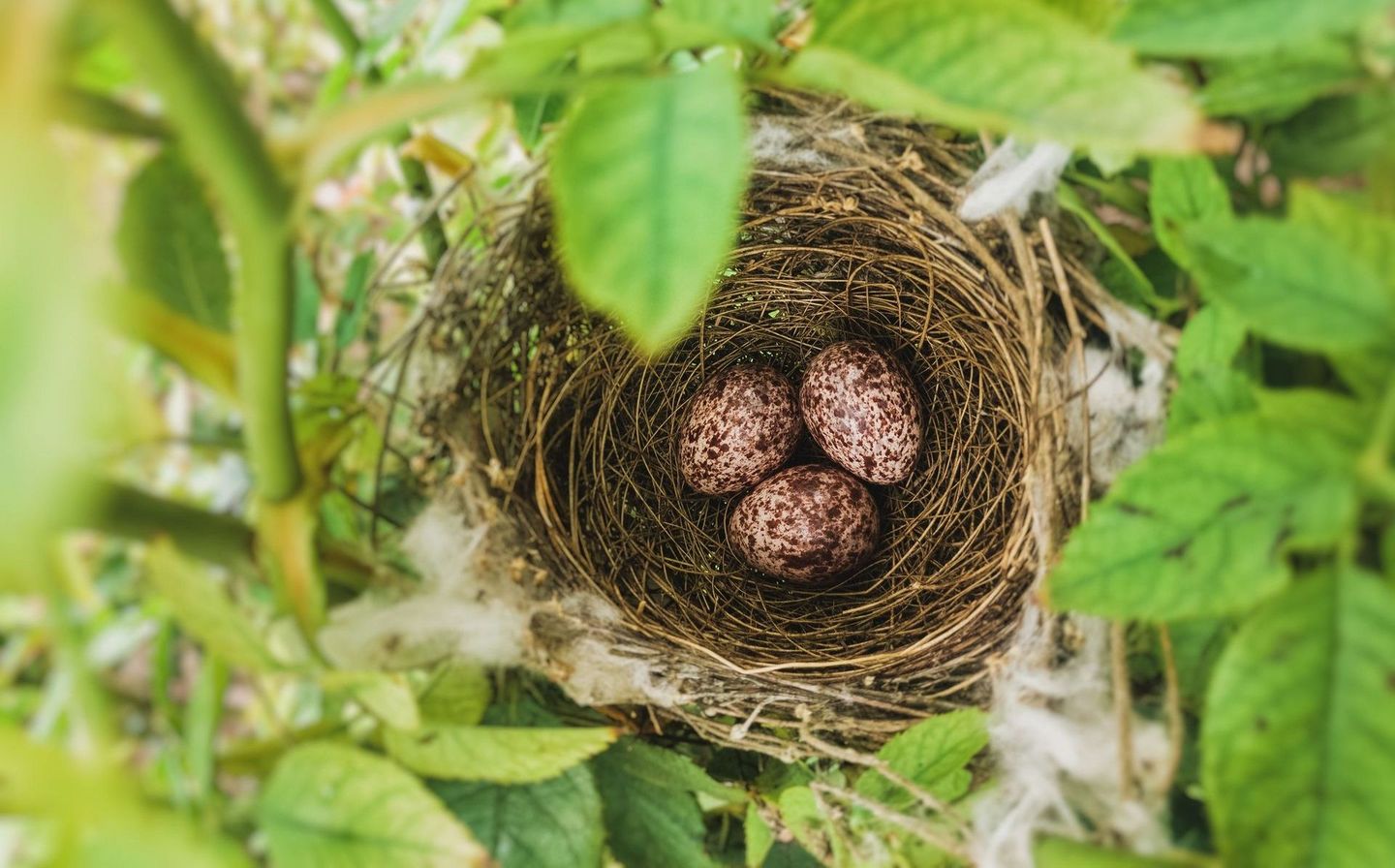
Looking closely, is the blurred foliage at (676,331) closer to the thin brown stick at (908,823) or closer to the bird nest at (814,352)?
the thin brown stick at (908,823)

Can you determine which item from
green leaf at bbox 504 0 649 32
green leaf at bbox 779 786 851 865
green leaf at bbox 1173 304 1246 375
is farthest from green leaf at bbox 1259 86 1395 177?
green leaf at bbox 779 786 851 865

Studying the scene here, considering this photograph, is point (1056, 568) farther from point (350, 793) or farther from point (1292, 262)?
point (350, 793)

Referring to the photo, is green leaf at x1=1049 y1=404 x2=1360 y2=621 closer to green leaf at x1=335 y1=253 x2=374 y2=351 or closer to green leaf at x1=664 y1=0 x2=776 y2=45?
green leaf at x1=664 y1=0 x2=776 y2=45

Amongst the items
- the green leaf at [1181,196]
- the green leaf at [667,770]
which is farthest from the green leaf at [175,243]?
the green leaf at [1181,196]

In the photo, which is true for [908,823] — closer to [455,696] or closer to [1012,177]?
[455,696]

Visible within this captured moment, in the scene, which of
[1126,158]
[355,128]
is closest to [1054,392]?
[1126,158]

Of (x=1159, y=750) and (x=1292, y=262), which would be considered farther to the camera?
(x=1159, y=750)
